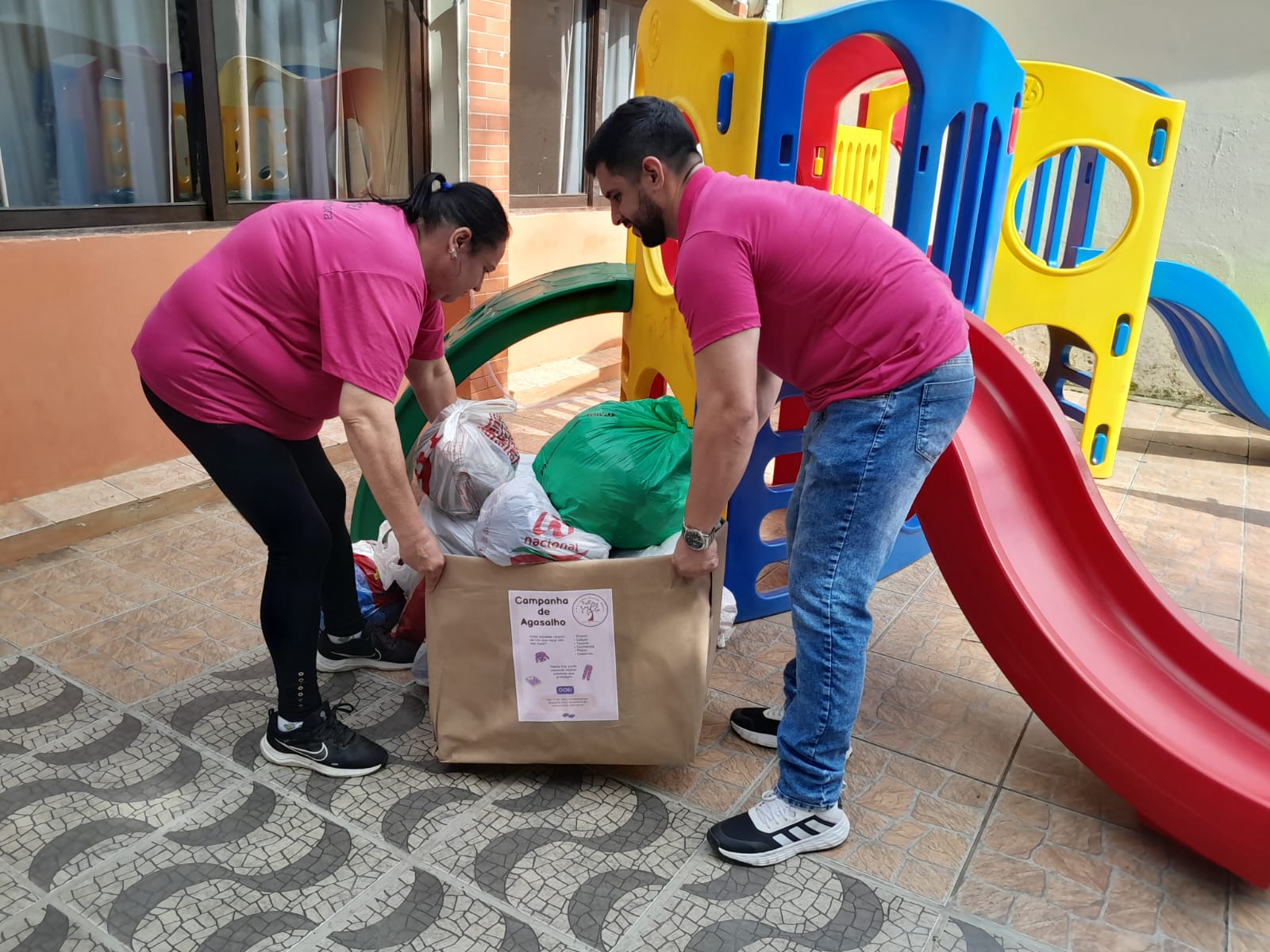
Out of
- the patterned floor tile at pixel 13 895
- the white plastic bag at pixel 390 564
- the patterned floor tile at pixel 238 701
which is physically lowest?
the patterned floor tile at pixel 238 701

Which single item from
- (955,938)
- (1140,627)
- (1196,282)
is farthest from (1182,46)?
(955,938)

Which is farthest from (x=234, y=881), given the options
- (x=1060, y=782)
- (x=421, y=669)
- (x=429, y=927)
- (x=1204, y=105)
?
(x=1204, y=105)

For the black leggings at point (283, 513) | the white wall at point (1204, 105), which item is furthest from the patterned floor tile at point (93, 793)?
the white wall at point (1204, 105)

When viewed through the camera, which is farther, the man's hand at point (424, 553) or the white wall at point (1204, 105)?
the white wall at point (1204, 105)

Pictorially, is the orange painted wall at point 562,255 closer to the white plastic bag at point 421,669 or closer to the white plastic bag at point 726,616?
the white plastic bag at point 726,616

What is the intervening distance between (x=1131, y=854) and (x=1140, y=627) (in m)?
0.61

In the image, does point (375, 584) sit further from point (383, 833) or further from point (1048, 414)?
point (1048, 414)

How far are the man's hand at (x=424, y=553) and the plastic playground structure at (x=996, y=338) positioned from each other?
1.27m

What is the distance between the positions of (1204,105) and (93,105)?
7.06 m

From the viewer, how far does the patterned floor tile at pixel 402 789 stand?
7.13 ft

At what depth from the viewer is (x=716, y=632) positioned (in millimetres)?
2502

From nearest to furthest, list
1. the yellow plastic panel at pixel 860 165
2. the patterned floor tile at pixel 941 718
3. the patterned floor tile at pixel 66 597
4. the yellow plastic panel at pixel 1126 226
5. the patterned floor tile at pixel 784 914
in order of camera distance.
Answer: the patterned floor tile at pixel 784 914 < the patterned floor tile at pixel 941 718 < the patterned floor tile at pixel 66 597 < the yellow plastic panel at pixel 860 165 < the yellow plastic panel at pixel 1126 226

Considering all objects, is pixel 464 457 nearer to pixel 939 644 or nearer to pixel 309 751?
pixel 309 751

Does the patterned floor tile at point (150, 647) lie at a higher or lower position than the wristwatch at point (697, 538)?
lower
